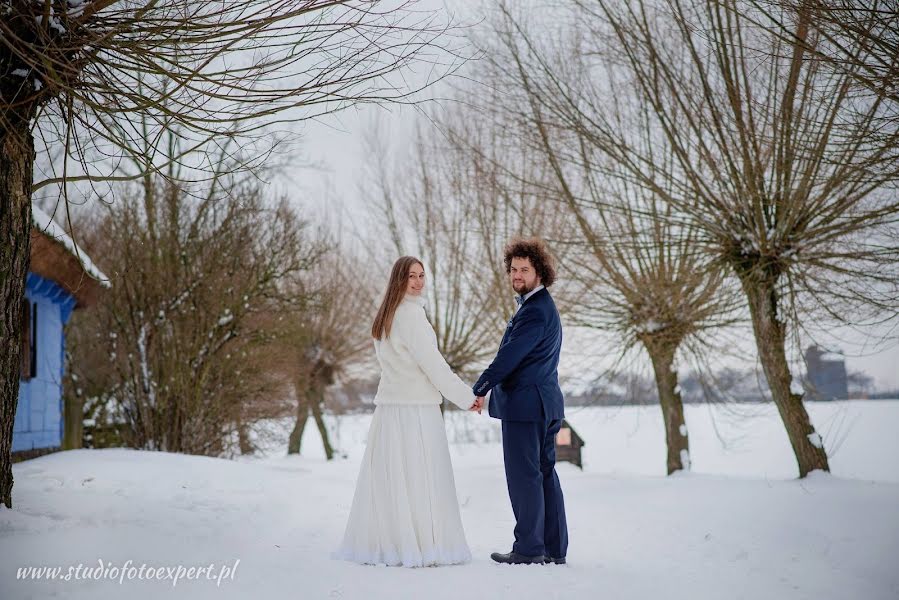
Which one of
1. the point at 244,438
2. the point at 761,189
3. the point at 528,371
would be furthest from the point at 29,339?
the point at 761,189

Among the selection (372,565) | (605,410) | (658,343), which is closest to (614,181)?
(658,343)

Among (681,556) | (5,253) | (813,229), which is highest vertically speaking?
A: (813,229)

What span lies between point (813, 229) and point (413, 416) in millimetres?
5385

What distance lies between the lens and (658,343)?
10883mm

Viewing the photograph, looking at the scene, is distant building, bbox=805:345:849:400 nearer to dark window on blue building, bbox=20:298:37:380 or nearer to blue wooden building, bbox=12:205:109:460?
blue wooden building, bbox=12:205:109:460

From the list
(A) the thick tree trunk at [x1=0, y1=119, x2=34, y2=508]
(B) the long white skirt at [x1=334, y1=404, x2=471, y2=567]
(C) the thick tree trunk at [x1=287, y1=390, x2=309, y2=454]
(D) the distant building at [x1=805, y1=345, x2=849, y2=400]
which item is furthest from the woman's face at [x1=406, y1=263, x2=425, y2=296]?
(C) the thick tree trunk at [x1=287, y1=390, x2=309, y2=454]

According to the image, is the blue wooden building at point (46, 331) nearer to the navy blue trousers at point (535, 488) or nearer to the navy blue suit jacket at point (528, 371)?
the navy blue suit jacket at point (528, 371)

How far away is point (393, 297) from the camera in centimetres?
495

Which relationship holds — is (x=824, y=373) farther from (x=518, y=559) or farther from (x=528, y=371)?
(x=518, y=559)

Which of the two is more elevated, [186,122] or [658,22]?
[658,22]

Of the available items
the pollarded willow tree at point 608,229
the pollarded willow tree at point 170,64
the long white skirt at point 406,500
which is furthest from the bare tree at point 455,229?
the pollarded willow tree at point 170,64

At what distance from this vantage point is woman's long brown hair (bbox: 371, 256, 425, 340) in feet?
16.2

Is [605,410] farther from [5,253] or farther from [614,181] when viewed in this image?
[5,253]

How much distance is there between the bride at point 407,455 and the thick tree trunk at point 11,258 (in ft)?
6.91
